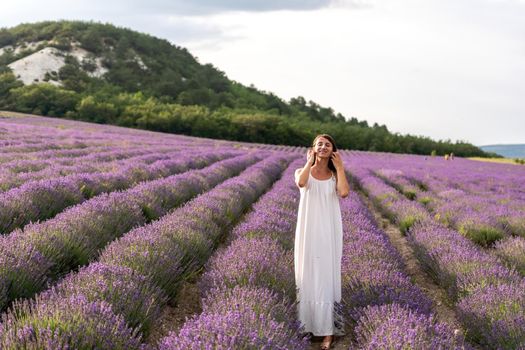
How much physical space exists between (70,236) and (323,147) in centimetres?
241

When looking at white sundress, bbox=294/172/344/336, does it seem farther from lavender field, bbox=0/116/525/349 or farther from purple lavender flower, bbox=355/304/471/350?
purple lavender flower, bbox=355/304/471/350

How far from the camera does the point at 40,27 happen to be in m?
92.9

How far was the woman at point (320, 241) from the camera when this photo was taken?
3.59m

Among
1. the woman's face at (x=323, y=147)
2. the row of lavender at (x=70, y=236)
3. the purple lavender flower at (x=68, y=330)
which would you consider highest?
the woman's face at (x=323, y=147)

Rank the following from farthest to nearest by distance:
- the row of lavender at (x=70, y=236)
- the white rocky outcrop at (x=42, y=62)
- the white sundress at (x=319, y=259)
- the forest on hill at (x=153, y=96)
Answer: the white rocky outcrop at (x=42, y=62) → the forest on hill at (x=153, y=96) → the white sundress at (x=319, y=259) → the row of lavender at (x=70, y=236)

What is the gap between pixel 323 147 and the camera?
11.9ft

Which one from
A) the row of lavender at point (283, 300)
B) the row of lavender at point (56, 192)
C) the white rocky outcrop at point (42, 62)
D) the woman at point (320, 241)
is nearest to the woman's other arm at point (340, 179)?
the woman at point (320, 241)

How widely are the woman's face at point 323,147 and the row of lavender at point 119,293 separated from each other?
4.65ft

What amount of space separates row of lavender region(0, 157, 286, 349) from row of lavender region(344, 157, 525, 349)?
215 cm

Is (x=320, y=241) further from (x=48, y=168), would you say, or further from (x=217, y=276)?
(x=48, y=168)

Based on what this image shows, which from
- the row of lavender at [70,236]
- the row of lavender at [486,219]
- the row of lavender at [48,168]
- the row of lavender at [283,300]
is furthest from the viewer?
the row of lavender at [48,168]

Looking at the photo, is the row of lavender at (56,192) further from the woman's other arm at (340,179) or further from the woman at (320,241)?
the woman's other arm at (340,179)

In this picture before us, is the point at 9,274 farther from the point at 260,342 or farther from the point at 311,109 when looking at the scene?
the point at 311,109

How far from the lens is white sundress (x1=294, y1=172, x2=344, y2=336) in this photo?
11.8 ft
